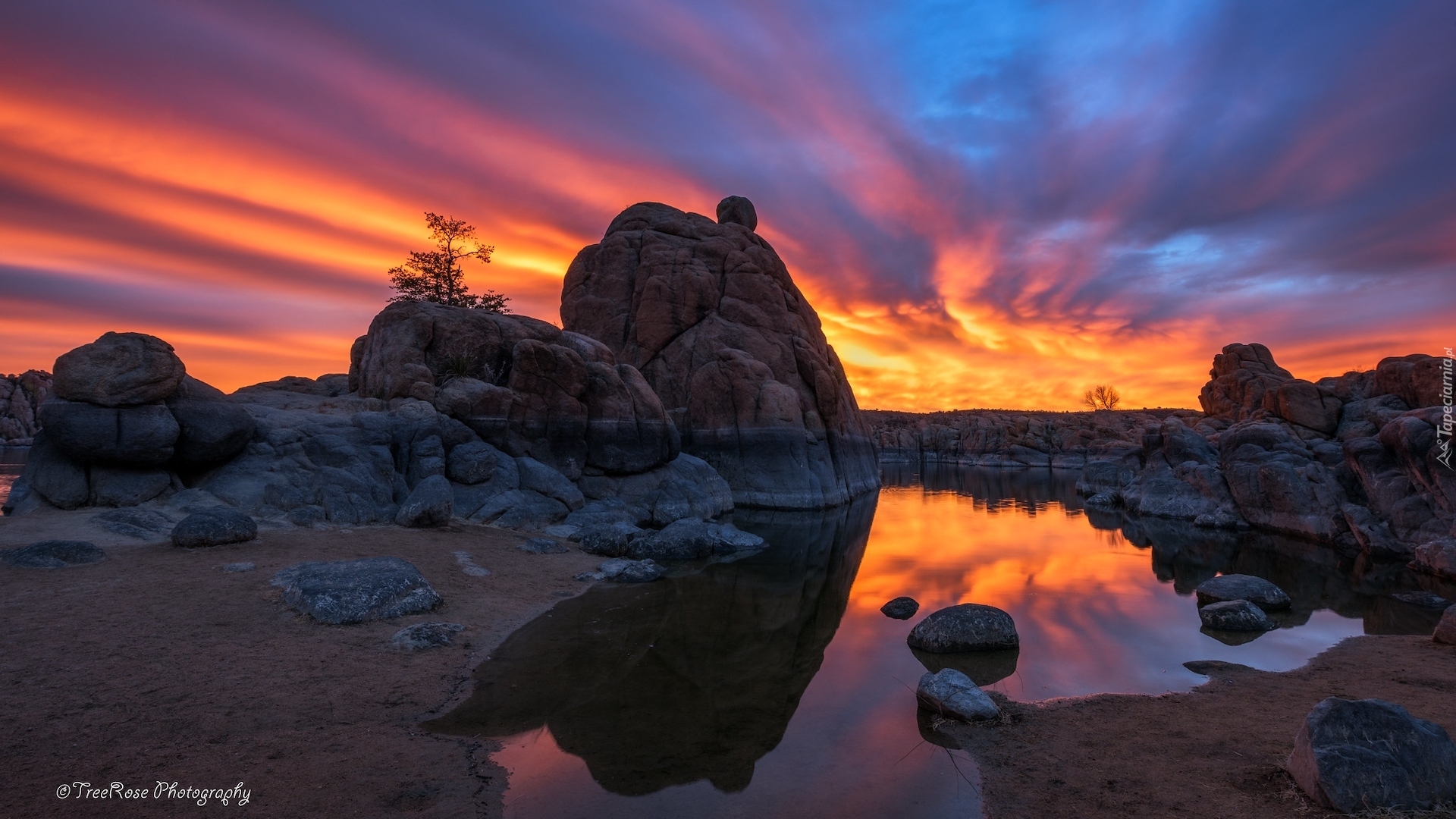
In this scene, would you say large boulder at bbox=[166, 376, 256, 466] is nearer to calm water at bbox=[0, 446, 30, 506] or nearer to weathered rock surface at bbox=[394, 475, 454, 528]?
calm water at bbox=[0, 446, 30, 506]

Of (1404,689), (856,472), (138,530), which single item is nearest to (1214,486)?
(856,472)

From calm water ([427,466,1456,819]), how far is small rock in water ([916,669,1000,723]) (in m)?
0.44

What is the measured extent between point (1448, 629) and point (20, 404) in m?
144

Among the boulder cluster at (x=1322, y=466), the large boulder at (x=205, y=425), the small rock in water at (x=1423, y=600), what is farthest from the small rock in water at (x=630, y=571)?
the boulder cluster at (x=1322, y=466)

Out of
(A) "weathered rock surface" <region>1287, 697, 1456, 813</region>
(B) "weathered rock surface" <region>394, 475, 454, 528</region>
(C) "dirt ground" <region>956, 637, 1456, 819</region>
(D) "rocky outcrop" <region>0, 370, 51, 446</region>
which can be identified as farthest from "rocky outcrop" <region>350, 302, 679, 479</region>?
(D) "rocky outcrop" <region>0, 370, 51, 446</region>

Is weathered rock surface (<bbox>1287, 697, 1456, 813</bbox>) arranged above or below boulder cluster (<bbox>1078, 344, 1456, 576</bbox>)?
below

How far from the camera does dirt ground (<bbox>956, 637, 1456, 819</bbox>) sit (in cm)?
614

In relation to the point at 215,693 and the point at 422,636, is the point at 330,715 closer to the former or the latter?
the point at 215,693

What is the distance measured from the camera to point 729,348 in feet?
133

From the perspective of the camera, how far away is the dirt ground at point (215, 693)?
5.73 meters

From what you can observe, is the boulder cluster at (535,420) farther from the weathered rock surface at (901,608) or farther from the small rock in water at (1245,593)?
the small rock in water at (1245,593)

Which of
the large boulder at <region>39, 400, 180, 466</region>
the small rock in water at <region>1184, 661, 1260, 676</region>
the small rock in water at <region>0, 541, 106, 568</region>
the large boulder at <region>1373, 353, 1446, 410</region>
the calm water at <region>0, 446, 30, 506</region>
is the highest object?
the large boulder at <region>1373, 353, 1446, 410</region>

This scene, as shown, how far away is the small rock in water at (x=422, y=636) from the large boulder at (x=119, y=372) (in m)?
11.7

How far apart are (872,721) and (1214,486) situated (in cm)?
3489
